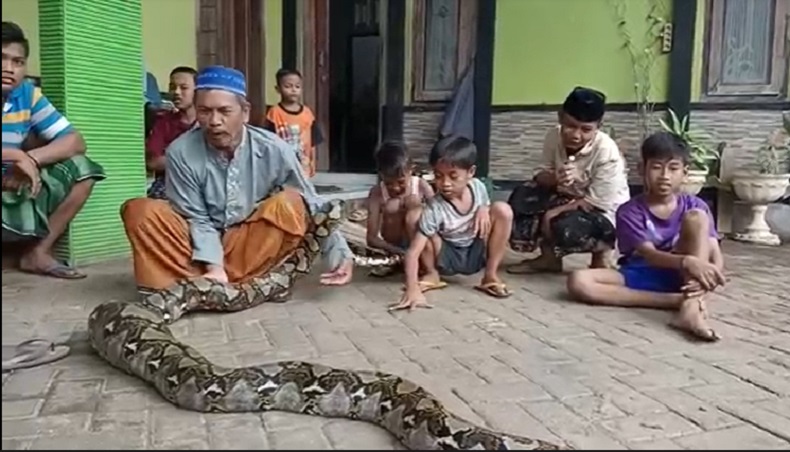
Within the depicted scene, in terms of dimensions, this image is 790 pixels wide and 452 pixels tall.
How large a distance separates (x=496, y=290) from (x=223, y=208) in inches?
55.9

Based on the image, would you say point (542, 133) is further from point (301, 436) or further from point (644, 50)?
point (301, 436)

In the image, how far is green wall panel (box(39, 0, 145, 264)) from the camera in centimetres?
418

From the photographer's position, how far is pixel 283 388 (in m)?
2.10

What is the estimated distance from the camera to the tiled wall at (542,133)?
6496 millimetres

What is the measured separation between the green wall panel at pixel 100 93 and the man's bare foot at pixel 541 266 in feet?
7.94

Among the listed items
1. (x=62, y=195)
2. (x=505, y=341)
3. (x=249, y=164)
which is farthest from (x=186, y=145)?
(x=505, y=341)

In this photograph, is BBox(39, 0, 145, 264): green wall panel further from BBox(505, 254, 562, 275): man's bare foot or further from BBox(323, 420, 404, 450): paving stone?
BBox(323, 420, 404, 450): paving stone

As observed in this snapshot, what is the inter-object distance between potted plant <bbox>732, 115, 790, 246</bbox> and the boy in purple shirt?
9.73 ft

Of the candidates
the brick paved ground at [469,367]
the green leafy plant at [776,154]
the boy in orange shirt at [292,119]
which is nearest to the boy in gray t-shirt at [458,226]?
the brick paved ground at [469,367]

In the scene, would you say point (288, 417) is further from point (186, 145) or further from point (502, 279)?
point (502, 279)

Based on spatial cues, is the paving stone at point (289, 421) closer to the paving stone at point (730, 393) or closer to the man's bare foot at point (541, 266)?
the paving stone at point (730, 393)

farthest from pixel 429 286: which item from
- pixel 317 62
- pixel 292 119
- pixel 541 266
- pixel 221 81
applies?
pixel 317 62

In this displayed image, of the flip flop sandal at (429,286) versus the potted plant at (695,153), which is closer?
the flip flop sandal at (429,286)

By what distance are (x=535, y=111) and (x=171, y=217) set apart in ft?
14.5
